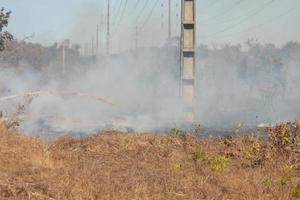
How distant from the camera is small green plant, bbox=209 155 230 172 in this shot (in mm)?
7609

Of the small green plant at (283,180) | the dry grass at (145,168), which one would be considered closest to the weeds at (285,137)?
the dry grass at (145,168)

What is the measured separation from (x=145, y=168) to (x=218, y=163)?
1.20m

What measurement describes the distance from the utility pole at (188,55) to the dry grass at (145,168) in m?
5.84

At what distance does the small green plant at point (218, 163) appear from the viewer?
7609mm

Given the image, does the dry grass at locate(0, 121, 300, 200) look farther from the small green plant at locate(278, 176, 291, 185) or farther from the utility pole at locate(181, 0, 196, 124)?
the utility pole at locate(181, 0, 196, 124)

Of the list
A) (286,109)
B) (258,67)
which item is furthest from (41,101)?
(258,67)

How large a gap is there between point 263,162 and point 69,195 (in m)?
3.82

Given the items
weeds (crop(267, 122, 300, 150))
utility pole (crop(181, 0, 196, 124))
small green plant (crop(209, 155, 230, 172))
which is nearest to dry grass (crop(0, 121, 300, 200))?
small green plant (crop(209, 155, 230, 172))

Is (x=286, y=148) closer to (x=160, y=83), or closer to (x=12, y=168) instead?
(x=12, y=168)

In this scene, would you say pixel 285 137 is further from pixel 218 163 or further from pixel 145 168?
pixel 145 168

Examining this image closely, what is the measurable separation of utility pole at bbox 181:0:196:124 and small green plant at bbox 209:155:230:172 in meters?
7.95

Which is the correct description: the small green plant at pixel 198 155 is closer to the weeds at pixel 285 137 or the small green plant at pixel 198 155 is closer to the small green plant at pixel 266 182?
the weeds at pixel 285 137

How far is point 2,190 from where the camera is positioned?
557 centimetres

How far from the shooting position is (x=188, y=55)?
1596 centimetres
